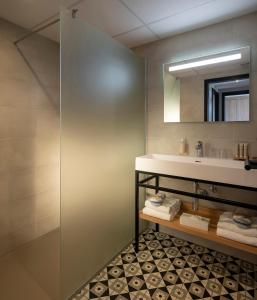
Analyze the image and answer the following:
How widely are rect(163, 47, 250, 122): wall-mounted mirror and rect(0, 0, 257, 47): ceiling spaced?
33 centimetres

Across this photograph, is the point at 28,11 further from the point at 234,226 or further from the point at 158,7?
the point at 234,226

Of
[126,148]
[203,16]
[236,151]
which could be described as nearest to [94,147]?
[126,148]

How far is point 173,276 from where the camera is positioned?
172 centimetres

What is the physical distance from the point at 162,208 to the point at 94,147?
3.02ft

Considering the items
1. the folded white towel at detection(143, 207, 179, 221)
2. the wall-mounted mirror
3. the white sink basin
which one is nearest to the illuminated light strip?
the wall-mounted mirror

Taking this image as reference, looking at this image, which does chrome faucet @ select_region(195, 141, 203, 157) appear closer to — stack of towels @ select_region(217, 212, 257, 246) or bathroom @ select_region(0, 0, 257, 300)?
bathroom @ select_region(0, 0, 257, 300)

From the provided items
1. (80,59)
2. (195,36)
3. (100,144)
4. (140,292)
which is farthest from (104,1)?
(140,292)

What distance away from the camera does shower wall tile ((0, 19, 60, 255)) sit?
1969 mm

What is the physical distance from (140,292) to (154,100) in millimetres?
1906

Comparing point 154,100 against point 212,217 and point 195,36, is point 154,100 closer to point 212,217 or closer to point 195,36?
point 195,36

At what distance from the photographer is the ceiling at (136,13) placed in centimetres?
163

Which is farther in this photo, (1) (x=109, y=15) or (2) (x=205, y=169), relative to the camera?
(1) (x=109, y=15)

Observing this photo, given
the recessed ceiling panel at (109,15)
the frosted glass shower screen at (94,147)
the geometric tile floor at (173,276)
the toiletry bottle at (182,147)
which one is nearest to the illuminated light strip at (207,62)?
the frosted glass shower screen at (94,147)

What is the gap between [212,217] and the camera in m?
1.93
